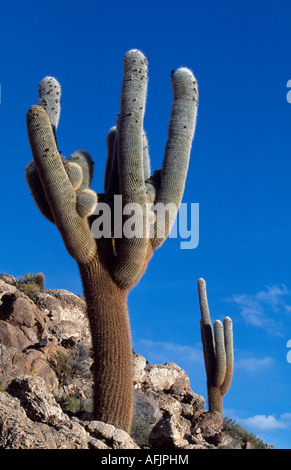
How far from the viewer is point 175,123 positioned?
36.1ft

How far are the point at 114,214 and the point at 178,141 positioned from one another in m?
1.98

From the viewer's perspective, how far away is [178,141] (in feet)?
35.7

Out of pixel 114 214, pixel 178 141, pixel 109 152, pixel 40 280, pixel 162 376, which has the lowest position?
pixel 162 376

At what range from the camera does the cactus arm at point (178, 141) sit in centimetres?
1075

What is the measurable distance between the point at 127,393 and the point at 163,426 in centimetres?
111

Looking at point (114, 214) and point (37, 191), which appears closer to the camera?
point (114, 214)

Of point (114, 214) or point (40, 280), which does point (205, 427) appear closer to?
point (114, 214)

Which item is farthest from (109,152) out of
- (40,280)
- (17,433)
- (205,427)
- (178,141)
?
(40,280)

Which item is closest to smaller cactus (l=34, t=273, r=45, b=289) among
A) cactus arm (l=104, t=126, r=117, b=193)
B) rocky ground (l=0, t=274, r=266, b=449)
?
rocky ground (l=0, t=274, r=266, b=449)

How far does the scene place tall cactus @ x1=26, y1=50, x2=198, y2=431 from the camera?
995cm

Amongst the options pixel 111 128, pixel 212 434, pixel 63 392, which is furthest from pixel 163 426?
pixel 111 128

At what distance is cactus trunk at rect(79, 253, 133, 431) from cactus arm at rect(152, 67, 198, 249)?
1.36 meters

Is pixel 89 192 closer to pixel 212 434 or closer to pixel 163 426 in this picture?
pixel 163 426

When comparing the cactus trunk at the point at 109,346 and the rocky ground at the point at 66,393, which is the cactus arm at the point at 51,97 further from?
the rocky ground at the point at 66,393
